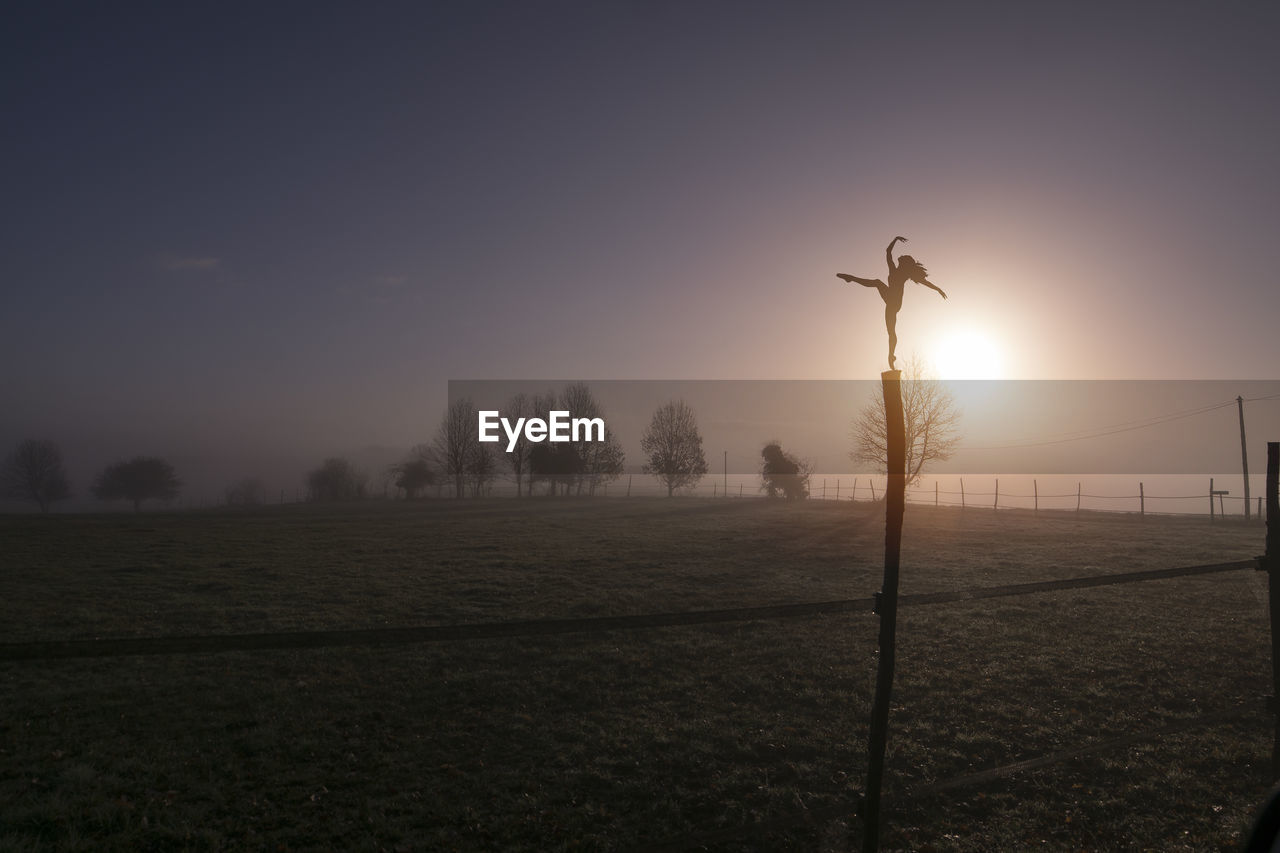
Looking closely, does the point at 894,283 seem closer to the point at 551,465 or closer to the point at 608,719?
the point at 608,719

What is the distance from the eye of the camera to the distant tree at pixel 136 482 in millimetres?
105188

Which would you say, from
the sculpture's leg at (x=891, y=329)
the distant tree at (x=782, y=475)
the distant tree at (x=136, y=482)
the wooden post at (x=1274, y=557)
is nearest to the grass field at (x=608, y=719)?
the wooden post at (x=1274, y=557)

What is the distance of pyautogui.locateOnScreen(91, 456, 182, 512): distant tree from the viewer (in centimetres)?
10519

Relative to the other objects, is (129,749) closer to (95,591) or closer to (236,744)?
(236,744)

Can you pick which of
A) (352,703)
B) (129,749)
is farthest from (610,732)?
(129,749)

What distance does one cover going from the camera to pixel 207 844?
18.5 feet

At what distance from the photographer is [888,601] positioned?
5.07 metres

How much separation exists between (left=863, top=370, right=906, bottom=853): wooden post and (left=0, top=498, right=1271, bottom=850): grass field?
2.87 feet

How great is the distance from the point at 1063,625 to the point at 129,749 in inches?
659

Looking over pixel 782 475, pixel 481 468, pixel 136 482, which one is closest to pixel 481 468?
pixel 481 468

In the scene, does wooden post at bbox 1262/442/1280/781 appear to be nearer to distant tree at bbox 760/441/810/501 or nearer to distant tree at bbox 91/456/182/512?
distant tree at bbox 760/441/810/501

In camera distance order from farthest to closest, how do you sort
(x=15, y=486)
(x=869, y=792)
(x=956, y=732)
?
(x=15, y=486) → (x=956, y=732) → (x=869, y=792)

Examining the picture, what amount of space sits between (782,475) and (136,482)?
101 metres

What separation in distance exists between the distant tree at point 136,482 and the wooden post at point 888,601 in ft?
420
